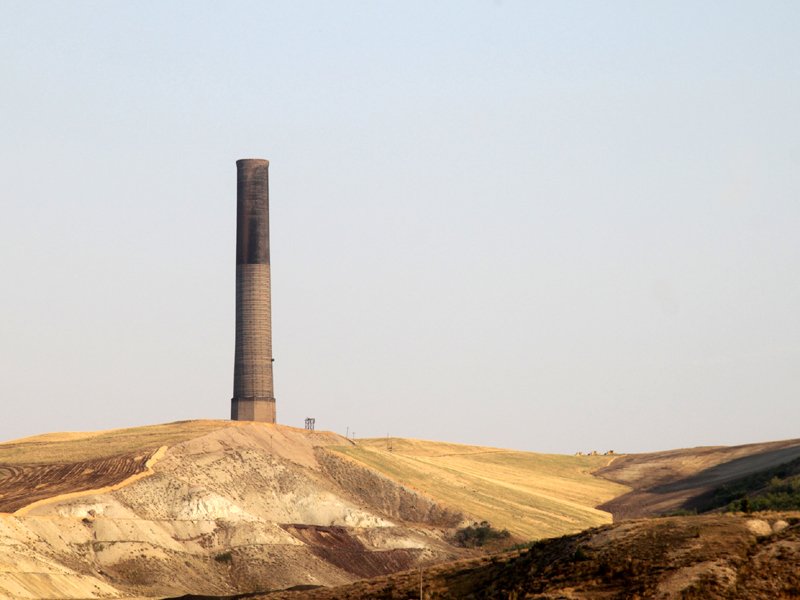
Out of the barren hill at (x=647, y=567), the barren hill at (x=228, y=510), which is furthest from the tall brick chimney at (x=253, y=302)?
the barren hill at (x=647, y=567)

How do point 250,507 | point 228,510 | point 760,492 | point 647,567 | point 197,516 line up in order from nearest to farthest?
point 647,567
point 197,516
point 228,510
point 250,507
point 760,492

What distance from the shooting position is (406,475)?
8944 cm

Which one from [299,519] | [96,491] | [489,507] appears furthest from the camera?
[489,507]

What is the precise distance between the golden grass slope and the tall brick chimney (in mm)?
7407

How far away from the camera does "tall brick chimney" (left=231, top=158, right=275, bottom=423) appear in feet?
302

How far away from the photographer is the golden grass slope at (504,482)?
84.1m

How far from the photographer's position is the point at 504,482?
99.5 meters

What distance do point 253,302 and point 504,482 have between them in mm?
24897

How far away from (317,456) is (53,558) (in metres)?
32.5

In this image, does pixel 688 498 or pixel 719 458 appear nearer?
pixel 688 498

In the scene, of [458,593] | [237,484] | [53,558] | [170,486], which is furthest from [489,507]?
[458,593]

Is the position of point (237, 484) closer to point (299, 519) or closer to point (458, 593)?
point (299, 519)

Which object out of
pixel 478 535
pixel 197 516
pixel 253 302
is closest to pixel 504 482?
pixel 478 535

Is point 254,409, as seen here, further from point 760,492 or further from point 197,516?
point 760,492
